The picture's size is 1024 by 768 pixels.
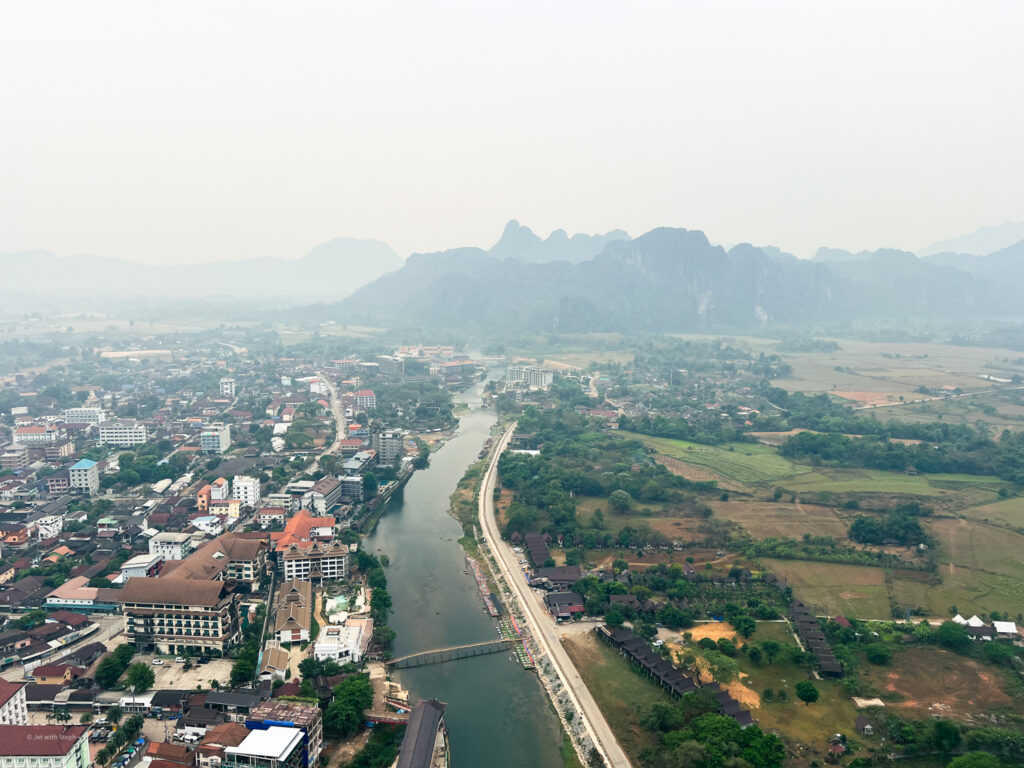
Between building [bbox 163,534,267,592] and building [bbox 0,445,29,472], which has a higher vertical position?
building [bbox 0,445,29,472]

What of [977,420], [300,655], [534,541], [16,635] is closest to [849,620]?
[534,541]

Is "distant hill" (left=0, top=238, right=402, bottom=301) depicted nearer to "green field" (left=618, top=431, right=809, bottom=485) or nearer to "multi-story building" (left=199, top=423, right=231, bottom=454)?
"multi-story building" (left=199, top=423, right=231, bottom=454)

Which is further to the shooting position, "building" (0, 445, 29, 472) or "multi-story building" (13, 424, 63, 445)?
"multi-story building" (13, 424, 63, 445)

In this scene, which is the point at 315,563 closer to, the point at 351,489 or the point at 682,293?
the point at 351,489

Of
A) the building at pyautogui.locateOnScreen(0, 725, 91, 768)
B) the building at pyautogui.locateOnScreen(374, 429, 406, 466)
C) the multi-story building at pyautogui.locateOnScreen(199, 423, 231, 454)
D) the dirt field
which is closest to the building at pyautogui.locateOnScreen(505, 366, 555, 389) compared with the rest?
the building at pyautogui.locateOnScreen(374, 429, 406, 466)

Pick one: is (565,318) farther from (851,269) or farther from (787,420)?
(851,269)

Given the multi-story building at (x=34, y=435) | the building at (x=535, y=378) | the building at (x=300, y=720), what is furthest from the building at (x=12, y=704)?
the building at (x=535, y=378)

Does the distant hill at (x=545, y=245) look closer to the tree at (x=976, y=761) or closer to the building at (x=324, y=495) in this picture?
the building at (x=324, y=495)
